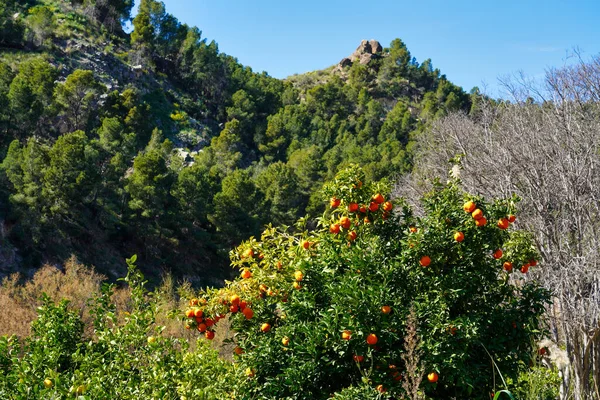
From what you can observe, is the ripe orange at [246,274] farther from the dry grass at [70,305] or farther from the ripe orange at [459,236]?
the dry grass at [70,305]

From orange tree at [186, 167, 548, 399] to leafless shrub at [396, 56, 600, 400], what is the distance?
690mm

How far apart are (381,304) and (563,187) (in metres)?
6.45

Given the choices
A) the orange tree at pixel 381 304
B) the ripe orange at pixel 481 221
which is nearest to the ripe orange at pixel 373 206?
the orange tree at pixel 381 304

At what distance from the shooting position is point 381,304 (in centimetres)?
351

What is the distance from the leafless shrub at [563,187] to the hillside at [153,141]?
7693mm

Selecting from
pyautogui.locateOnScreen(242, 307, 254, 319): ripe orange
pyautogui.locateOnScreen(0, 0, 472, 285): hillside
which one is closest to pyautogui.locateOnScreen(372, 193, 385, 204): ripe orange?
pyautogui.locateOnScreen(242, 307, 254, 319): ripe orange

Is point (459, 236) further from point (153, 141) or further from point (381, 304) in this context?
point (153, 141)

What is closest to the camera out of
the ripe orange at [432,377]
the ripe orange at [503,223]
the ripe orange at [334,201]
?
the ripe orange at [432,377]

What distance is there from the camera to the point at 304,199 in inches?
1335

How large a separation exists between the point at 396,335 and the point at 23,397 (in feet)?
7.92

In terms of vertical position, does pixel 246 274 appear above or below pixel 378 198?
below

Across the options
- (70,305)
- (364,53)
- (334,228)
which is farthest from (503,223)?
(364,53)

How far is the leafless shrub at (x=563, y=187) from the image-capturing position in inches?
234

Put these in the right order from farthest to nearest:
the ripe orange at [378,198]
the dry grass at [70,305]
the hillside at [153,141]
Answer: the hillside at [153,141]
the dry grass at [70,305]
the ripe orange at [378,198]
